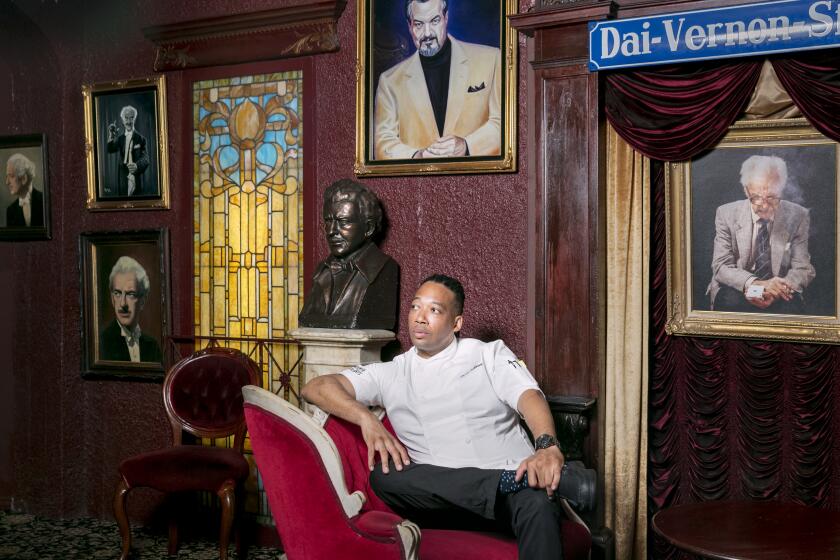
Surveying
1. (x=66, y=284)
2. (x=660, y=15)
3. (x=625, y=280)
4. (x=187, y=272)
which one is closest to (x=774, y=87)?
(x=660, y=15)

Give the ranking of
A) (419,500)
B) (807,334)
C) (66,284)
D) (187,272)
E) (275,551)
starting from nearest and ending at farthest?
(419,500) < (807,334) < (275,551) < (187,272) < (66,284)

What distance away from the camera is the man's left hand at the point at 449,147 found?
4.69 metres

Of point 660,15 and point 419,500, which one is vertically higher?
point 660,15

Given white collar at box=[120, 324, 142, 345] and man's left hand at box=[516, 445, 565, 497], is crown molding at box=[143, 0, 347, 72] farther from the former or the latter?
man's left hand at box=[516, 445, 565, 497]

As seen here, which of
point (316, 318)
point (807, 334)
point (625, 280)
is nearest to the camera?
point (807, 334)

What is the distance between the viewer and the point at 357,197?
468 centimetres

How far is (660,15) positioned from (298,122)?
2.02 meters

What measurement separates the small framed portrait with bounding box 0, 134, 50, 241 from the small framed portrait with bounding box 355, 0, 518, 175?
2.18 meters

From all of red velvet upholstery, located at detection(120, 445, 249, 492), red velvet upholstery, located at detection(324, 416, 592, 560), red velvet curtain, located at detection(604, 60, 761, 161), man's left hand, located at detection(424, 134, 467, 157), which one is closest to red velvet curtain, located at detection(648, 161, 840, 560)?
red velvet curtain, located at detection(604, 60, 761, 161)

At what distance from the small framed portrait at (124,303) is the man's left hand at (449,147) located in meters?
1.73

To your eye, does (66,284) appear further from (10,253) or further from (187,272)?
(187,272)

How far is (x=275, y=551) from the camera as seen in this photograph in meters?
5.05

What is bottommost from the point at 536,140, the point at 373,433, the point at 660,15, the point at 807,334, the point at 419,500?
the point at 419,500

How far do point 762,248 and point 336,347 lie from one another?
1961 mm
